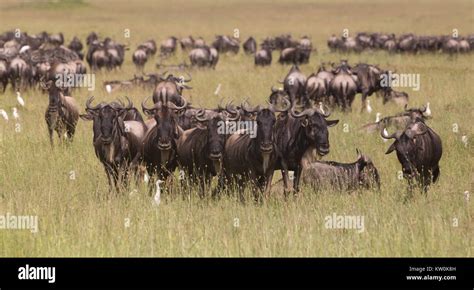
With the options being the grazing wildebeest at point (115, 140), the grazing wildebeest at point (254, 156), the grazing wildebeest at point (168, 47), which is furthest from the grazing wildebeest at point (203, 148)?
the grazing wildebeest at point (168, 47)

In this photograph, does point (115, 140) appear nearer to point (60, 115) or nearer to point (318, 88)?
point (60, 115)

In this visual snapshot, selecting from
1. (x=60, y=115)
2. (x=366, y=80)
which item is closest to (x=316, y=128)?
(x=60, y=115)

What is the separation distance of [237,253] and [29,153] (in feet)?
23.5

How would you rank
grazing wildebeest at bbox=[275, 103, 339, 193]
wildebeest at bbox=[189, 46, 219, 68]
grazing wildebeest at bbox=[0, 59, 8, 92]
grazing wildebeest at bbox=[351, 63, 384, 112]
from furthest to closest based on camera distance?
wildebeest at bbox=[189, 46, 219, 68]
grazing wildebeest at bbox=[0, 59, 8, 92]
grazing wildebeest at bbox=[351, 63, 384, 112]
grazing wildebeest at bbox=[275, 103, 339, 193]

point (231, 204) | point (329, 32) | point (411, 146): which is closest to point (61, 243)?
point (231, 204)

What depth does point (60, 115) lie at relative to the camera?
623 inches

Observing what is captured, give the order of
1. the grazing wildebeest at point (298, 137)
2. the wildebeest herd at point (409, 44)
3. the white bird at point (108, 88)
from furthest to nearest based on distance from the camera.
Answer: the wildebeest herd at point (409, 44) < the white bird at point (108, 88) < the grazing wildebeest at point (298, 137)

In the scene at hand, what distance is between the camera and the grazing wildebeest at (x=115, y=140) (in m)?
11.1

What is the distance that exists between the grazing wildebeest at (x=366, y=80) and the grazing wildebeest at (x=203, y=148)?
1103 cm

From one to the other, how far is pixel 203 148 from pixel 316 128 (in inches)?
67.5

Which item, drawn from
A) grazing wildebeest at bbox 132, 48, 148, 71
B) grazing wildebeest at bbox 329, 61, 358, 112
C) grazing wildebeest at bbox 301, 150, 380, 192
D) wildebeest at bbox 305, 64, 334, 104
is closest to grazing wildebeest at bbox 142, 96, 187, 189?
grazing wildebeest at bbox 301, 150, 380, 192

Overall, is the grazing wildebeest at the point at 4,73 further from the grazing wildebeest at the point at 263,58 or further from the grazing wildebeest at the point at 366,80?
the grazing wildebeest at the point at 263,58

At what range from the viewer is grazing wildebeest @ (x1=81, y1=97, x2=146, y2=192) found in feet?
36.4

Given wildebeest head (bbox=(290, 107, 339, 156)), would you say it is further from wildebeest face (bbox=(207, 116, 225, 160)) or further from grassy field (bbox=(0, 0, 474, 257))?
wildebeest face (bbox=(207, 116, 225, 160))
